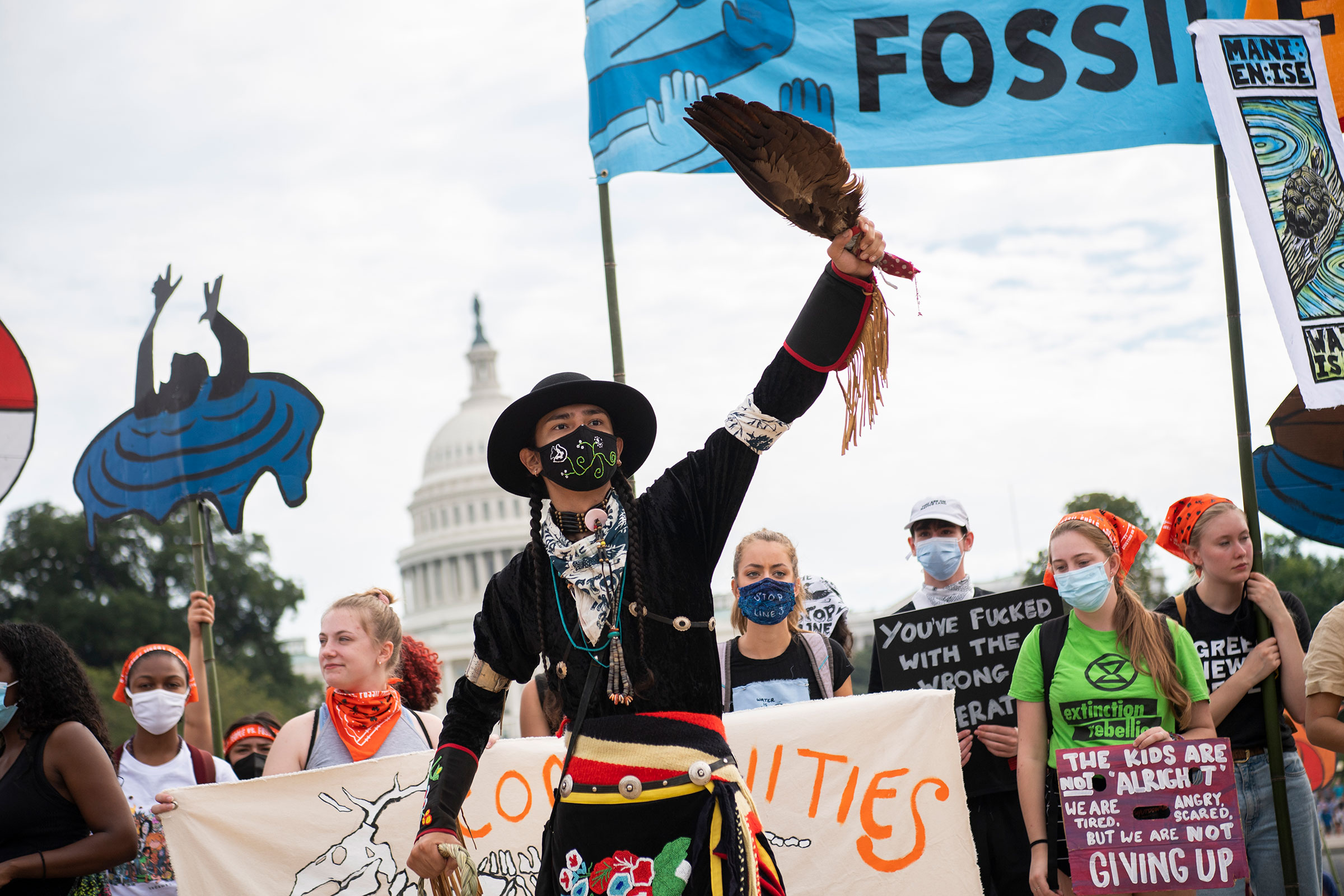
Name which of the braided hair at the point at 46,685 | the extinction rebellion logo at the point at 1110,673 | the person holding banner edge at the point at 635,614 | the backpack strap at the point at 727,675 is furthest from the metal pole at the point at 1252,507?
the braided hair at the point at 46,685

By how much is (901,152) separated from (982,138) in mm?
344

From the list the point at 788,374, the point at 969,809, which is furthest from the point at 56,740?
the point at 969,809

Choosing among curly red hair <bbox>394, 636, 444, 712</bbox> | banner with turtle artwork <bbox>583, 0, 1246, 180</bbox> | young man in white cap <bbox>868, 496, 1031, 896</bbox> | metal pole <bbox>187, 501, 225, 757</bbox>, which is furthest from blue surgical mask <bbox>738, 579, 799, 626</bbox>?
metal pole <bbox>187, 501, 225, 757</bbox>

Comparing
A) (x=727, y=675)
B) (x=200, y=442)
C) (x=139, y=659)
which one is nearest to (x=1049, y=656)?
(x=727, y=675)

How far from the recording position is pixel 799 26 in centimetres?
634

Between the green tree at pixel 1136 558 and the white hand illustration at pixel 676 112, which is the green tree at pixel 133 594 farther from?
the white hand illustration at pixel 676 112

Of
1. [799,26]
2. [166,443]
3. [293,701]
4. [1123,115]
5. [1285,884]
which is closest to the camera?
[1285,884]

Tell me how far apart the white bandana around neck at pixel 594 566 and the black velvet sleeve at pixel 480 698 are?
175 millimetres

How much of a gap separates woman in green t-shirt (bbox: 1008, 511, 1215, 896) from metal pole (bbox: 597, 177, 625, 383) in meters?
1.89

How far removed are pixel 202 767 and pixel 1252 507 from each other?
4364 millimetres

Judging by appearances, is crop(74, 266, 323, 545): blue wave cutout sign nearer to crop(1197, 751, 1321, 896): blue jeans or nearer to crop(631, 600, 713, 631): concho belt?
crop(631, 600, 713, 631): concho belt

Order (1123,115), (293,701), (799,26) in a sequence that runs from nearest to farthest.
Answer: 1. (1123,115)
2. (799,26)
3. (293,701)

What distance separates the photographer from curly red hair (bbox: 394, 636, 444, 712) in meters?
6.26

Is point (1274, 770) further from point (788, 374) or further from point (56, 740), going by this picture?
point (56, 740)
